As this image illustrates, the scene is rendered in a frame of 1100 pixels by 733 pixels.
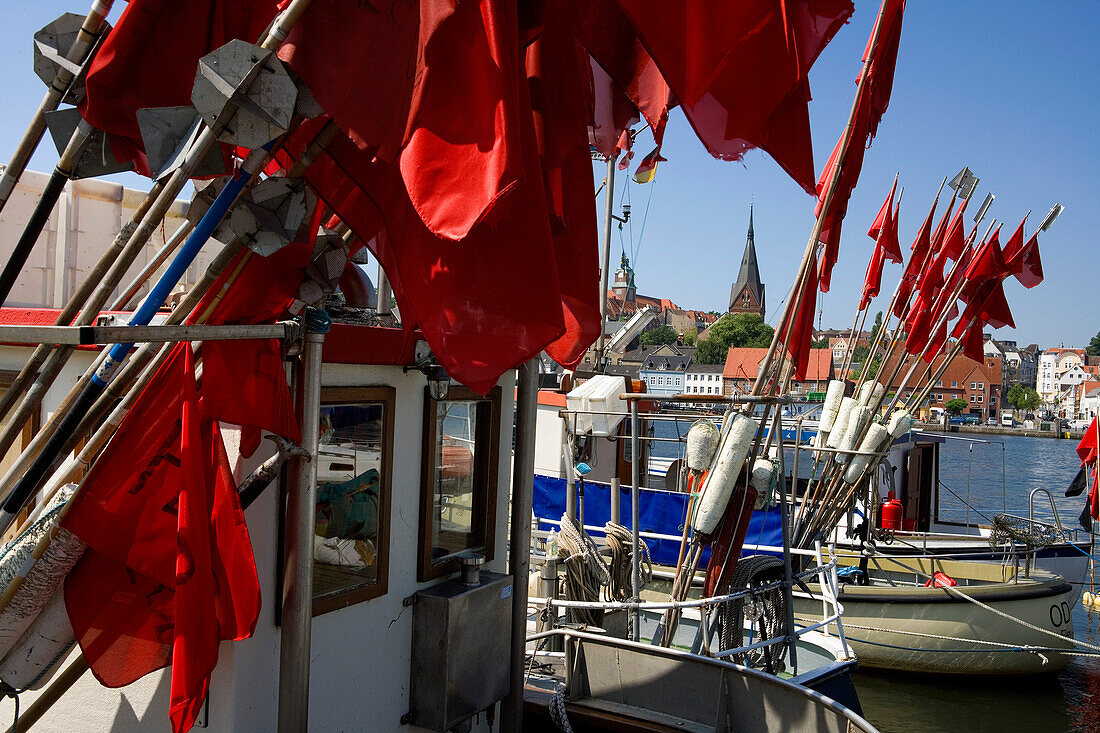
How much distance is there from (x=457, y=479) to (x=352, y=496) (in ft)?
3.49

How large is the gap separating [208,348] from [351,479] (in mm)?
1449

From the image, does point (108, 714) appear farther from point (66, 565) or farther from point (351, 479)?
point (351, 479)

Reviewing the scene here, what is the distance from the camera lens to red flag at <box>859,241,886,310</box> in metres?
13.9

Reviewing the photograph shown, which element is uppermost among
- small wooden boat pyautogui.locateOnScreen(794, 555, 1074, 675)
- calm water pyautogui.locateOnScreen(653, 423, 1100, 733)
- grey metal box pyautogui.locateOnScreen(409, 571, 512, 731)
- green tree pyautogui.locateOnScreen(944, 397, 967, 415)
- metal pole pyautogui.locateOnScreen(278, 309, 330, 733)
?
green tree pyautogui.locateOnScreen(944, 397, 967, 415)

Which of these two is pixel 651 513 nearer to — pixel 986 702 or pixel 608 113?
pixel 986 702

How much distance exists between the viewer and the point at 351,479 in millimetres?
4945

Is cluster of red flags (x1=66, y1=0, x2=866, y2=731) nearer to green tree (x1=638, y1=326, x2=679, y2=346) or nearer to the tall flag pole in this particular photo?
the tall flag pole

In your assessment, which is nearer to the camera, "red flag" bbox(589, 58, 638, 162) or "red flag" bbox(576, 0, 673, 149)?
"red flag" bbox(576, 0, 673, 149)

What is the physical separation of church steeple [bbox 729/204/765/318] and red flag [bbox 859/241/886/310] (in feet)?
530

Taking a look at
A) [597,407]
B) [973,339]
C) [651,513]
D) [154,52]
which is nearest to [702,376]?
[973,339]

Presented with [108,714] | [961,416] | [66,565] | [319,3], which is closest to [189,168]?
[319,3]

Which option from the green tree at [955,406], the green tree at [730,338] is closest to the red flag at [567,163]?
the green tree at [955,406]

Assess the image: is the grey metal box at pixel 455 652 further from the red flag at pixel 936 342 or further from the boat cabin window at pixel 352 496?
the red flag at pixel 936 342

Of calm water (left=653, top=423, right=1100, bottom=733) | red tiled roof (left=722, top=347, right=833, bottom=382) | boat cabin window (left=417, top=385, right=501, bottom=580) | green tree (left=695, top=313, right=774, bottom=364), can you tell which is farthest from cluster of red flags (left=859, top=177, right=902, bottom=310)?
green tree (left=695, top=313, right=774, bottom=364)
